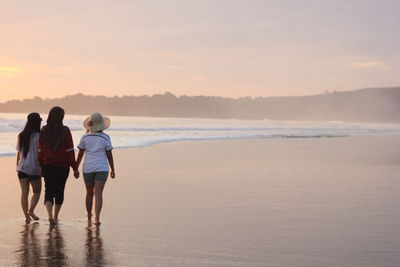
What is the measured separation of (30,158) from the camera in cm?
835

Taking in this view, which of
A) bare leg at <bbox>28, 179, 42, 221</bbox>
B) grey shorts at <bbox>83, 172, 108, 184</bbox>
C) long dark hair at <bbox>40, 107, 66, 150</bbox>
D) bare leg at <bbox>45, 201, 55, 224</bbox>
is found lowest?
bare leg at <bbox>45, 201, 55, 224</bbox>

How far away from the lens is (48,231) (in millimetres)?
7543

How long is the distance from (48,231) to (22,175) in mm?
1288

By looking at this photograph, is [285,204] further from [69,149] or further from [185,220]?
[69,149]

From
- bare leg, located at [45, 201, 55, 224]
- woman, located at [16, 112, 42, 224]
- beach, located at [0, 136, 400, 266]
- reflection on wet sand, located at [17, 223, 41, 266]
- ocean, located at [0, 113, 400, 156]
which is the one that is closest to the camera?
reflection on wet sand, located at [17, 223, 41, 266]

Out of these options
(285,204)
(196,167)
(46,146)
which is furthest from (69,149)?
(196,167)

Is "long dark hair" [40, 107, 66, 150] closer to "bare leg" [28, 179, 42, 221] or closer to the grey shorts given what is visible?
the grey shorts

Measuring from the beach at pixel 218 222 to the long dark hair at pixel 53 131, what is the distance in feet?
3.85

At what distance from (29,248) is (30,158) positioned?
7.03 ft

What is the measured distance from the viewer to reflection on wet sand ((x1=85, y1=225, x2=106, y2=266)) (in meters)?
5.98

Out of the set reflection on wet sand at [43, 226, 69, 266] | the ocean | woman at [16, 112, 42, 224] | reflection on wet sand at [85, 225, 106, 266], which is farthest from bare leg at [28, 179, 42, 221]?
the ocean

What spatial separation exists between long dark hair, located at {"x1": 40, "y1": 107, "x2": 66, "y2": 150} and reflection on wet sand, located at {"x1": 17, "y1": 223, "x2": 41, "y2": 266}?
1.19m

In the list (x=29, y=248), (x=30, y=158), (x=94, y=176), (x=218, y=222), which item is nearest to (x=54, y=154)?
(x=30, y=158)

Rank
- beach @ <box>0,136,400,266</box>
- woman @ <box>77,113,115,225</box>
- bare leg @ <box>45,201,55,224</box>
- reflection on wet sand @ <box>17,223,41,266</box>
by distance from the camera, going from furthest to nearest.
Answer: woman @ <box>77,113,115,225</box>
bare leg @ <box>45,201,55,224</box>
beach @ <box>0,136,400,266</box>
reflection on wet sand @ <box>17,223,41,266</box>
